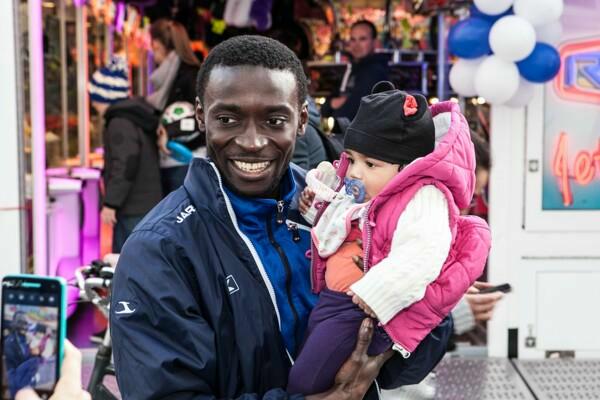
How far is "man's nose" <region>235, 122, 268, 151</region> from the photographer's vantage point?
5.63 feet

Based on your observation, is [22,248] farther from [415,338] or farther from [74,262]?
[415,338]

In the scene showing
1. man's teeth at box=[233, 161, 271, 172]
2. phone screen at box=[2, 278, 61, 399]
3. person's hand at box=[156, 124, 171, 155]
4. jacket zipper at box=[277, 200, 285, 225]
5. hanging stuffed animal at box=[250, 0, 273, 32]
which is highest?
hanging stuffed animal at box=[250, 0, 273, 32]

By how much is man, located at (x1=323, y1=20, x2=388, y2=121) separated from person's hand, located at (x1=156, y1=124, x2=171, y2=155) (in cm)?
124

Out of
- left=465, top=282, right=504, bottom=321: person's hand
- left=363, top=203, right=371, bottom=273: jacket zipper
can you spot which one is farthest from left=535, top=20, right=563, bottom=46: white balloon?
left=363, top=203, right=371, bottom=273: jacket zipper

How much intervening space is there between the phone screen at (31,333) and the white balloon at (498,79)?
362cm

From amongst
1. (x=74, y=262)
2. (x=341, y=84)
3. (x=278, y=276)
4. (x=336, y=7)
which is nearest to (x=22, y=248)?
(x=74, y=262)

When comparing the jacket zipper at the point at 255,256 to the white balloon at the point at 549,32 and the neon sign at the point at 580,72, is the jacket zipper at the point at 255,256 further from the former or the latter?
the neon sign at the point at 580,72

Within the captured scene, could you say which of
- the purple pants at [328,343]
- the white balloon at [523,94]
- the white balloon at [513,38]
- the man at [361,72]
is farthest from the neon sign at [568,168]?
the purple pants at [328,343]

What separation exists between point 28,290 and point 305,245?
68cm

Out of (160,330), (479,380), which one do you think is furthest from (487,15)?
(160,330)

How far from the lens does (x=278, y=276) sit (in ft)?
5.65

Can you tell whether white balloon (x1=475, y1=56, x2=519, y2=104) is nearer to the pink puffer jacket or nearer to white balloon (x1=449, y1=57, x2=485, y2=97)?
white balloon (x1=449, y1=57, x2=485, y2=97)

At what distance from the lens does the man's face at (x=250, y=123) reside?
1.70 metres

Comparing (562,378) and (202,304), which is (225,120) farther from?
(562,378)
